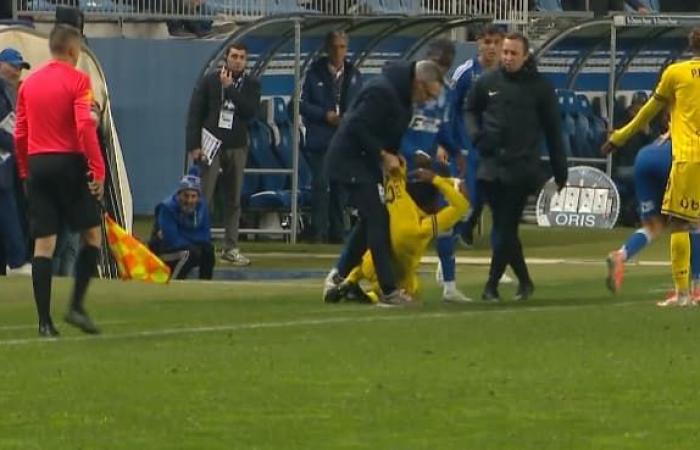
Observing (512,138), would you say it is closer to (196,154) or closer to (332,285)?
(332,285)

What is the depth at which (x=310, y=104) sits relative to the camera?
26500 mm

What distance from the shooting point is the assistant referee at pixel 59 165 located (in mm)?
15234

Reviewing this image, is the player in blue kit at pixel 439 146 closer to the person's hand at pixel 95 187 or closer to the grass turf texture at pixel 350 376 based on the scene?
the grass turf texture at pixel 350 376

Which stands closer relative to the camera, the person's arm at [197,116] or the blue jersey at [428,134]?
the blue jersey at [428,134]

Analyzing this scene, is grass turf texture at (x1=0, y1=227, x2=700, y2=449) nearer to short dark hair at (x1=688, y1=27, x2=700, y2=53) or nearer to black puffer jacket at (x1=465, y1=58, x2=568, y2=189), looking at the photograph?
black puffer jacket at (x1=465, y1=58, x2=568, y2=189)

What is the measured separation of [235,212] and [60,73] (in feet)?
31.9

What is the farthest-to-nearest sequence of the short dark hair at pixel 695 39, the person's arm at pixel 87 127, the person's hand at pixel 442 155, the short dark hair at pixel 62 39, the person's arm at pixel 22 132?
the person's hand at pixel 442 155 < the short dark hair at pixel 695 39 < the person's arm at pixel 22 132 < the short dark hair at pixel 62 39 < the person's arm at pixel 87 127

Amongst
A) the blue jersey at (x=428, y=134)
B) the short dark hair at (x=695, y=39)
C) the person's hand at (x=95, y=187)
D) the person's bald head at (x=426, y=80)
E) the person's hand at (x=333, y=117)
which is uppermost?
the short dark hair at (x=695, y=39)

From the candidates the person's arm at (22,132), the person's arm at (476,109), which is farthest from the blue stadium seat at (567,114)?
the person's arm at (22,132)

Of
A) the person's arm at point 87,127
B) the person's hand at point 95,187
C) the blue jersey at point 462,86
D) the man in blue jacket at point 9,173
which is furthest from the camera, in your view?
the blue jersey at point 462,86

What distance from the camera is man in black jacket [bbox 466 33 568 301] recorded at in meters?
18.2

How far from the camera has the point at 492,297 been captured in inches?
728

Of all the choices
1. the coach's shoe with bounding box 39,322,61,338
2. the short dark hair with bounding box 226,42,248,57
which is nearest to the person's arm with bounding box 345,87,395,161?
the coach's shoe with bounding box 39,322,61,338

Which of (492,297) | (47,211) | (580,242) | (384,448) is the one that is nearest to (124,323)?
(47,211)
